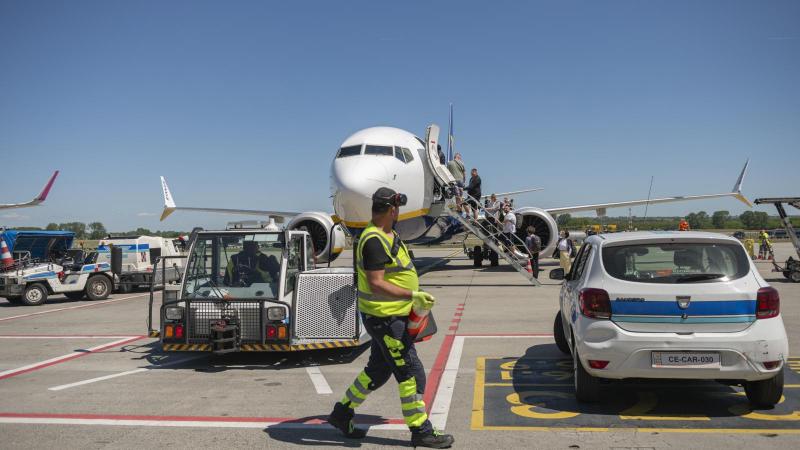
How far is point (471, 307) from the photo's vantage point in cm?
1415

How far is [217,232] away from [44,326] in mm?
6423

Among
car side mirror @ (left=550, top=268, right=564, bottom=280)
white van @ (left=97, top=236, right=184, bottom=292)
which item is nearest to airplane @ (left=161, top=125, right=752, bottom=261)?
white van @ (left=97, top=236, right=184, bottom=292)

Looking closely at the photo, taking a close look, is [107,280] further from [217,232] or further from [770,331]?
[770,331]

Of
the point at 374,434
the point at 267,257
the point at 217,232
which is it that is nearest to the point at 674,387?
the point at 374,434

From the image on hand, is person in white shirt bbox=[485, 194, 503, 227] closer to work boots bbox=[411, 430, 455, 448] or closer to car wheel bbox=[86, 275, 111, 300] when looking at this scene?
car wheel bbox=[86, 275, 111, 300]

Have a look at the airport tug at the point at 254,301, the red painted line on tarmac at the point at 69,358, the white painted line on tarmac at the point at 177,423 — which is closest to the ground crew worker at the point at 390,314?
the white painted line on tarmac at the point at 177,423

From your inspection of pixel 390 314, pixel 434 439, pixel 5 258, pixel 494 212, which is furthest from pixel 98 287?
pixel 434 439

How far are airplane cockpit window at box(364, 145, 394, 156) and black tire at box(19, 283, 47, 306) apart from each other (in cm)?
958

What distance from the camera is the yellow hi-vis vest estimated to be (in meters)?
5.06

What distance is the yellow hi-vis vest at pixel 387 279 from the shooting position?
5062mm

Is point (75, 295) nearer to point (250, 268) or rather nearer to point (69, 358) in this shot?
point (69, 358)

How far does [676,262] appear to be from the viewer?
6148 mm

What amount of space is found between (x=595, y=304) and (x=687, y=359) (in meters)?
0.88

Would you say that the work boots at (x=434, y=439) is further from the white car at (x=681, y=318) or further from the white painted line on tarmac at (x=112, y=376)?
the white painted line on tarmac at (x=112, y=376)
